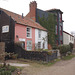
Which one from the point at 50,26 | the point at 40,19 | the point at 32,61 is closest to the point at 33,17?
the point at 40,19

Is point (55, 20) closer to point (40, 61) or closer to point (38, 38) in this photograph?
point (38, 38)

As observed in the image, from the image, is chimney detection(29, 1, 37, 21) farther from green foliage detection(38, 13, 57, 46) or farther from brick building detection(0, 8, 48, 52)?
brick building detection(0, 8, 48, 52)

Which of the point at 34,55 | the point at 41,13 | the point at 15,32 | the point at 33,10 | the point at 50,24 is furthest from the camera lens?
the point at 33,10

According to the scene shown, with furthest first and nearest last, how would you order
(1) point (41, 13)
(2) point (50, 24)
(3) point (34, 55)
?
1. (1) point (41, 13)
2. (2) point (50, 24)
3. (3) point (34, 55)

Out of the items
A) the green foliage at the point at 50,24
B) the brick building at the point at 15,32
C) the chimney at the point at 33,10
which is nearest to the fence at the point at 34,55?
the brick building at the point at 15,32

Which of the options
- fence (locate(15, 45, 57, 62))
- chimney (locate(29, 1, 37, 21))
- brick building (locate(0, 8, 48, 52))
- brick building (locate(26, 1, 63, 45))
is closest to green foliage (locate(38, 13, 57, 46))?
brick building (locate(26, 1, 63, 45))

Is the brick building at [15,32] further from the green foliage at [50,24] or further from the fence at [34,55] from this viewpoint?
the green foliage at [50,24]

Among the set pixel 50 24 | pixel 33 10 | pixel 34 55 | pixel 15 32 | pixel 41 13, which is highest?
pixel 33 10

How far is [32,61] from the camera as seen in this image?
1157 cm

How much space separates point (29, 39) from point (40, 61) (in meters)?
6.30

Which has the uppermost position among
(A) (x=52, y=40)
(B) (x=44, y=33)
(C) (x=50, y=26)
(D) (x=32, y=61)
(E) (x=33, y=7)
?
(E) (x=33, y=7)

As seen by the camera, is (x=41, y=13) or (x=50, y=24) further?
(x=41, y=13)

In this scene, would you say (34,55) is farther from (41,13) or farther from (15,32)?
(41,13)

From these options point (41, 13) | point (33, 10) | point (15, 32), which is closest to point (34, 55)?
point (15, 32)
